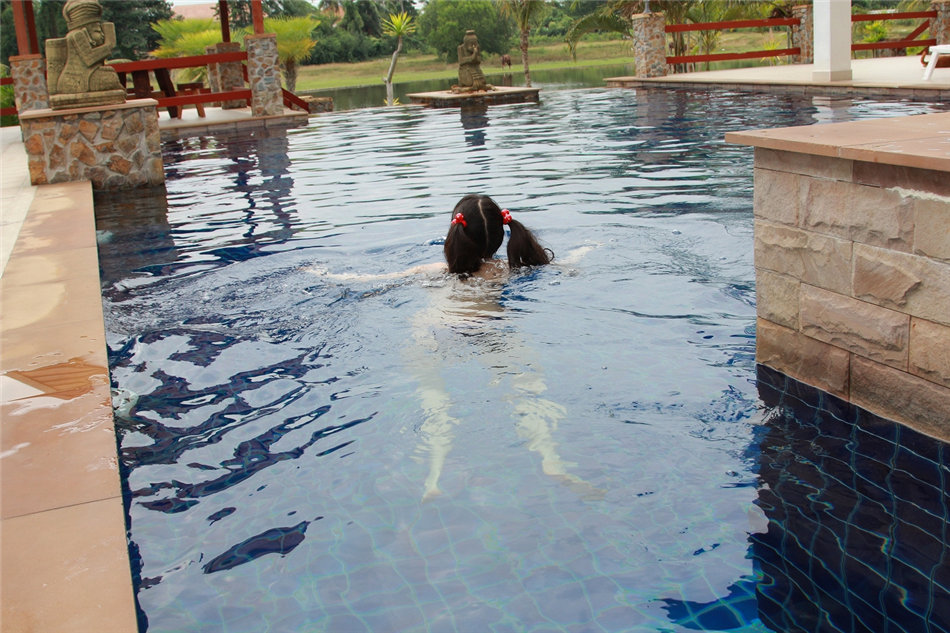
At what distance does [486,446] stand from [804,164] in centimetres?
174

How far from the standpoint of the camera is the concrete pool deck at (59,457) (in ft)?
7.63

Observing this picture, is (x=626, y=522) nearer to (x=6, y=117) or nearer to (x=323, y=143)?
(x=323, y=143)

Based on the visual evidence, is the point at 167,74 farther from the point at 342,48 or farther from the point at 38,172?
the point at 342,48

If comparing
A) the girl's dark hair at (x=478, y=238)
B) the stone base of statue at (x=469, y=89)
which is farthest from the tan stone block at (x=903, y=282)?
the stone base of statue at (x=469, y=89)

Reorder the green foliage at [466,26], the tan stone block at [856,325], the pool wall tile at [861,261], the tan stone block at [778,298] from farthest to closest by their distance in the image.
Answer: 1. the green foliage at [466,26]
2. the tan stone block at [778,298]
3. the tan stone block at [856,325]
4. the pool wall tile at [861,261]

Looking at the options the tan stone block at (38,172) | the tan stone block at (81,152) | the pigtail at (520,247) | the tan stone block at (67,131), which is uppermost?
the tan stone block at (67,131)

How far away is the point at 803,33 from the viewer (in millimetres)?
24469

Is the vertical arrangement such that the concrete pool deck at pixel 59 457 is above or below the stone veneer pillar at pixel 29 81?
below

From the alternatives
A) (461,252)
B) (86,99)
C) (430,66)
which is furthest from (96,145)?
(430,66)

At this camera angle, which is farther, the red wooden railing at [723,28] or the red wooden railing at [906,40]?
the red wooden railing at [906,40]

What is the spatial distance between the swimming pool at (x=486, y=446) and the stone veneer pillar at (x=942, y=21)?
19.6m

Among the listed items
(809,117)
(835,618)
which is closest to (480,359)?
(835,618)

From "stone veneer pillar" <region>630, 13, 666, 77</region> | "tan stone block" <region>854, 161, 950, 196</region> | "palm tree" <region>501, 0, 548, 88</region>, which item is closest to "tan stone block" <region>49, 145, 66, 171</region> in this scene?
"tan stone block" <region>854, 161, 950, 196</region>

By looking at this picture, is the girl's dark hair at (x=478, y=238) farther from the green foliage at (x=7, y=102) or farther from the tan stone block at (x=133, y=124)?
the green foliage at (x=7, y=102)
